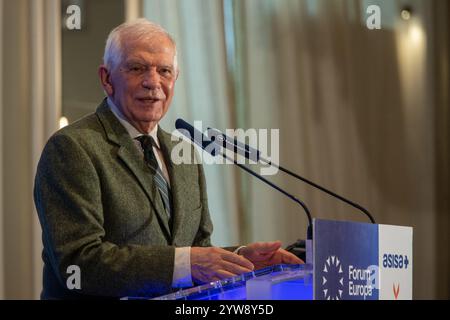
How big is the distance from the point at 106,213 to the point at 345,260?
2.60 feet

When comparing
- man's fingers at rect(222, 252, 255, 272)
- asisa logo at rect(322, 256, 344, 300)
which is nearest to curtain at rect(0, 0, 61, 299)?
man's fingers at rect(222, 252, 255, 272)

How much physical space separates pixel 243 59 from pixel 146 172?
6.99 feet

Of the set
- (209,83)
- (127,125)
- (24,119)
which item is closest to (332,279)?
(127,125)

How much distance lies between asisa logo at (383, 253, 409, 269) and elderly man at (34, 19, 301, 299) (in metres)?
0.29

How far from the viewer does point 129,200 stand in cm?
226

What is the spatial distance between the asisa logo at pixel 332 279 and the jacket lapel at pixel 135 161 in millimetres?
742

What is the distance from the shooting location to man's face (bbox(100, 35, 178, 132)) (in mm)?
2453

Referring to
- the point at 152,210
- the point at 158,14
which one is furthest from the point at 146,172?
the point at 158,14

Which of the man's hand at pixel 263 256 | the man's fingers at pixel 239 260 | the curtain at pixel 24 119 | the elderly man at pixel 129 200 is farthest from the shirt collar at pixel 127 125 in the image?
the curtain at pixel 24 119

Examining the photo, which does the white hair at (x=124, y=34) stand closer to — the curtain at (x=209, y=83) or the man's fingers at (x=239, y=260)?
the man's fingers at (x=239, y=260)

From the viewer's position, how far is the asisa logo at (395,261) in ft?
6.57

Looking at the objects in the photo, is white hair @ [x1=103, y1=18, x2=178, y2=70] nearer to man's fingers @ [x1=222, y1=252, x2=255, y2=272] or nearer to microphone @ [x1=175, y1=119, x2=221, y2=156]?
microphone @ [x1=175, y1=119, x2=221, y2=156]

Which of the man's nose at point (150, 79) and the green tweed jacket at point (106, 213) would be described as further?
the man's nose at point (150, 79)
